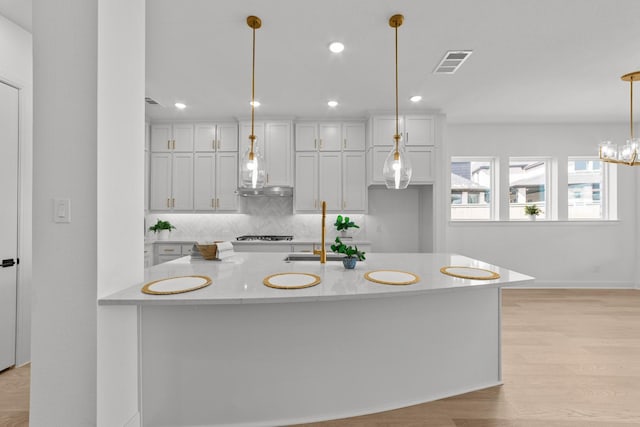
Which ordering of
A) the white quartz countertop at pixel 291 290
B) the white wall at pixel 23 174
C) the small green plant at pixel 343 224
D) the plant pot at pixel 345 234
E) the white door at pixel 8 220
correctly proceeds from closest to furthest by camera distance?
the white quartz countertop at pixel 291 290, the white door at pixel 8 220, the white wall at pixel 23 174, the small green plant at pixel 343 224, the plant pot at pixel 345 234

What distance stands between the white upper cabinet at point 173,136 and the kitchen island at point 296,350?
3.10m

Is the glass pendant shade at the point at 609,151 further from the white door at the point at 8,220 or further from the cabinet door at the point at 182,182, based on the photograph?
the white door at the point at 8,220

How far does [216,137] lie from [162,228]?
5.03 ft

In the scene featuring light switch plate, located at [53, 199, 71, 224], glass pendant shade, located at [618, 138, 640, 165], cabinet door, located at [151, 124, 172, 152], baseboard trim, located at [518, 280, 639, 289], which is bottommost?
baseboard trim, located at [518, 280, 639, 289]

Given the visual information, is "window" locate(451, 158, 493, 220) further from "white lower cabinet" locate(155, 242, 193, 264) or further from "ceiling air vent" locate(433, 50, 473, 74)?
"white lower cabinet" locate(155, 242, 193, 264)

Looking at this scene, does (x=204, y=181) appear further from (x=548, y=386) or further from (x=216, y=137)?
(x=548, y=386)

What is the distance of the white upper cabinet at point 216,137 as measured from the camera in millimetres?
4672

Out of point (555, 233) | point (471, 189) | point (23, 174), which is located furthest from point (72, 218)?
point (555, 233)

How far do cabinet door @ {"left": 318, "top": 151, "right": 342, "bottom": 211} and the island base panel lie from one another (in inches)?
107

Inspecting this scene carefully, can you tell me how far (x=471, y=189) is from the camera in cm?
522

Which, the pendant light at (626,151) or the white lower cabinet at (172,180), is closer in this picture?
the pendant light at (626,151)

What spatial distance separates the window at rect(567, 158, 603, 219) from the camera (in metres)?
5.15

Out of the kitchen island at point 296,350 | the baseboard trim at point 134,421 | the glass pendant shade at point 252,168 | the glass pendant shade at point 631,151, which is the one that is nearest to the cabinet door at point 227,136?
the glass pendant shade at point 252,168

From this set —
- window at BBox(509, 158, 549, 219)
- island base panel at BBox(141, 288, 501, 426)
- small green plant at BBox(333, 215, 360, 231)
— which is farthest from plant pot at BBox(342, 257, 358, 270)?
window at BBox(509, 158, 549, 219)
